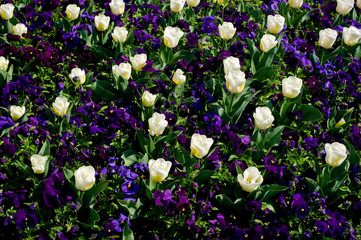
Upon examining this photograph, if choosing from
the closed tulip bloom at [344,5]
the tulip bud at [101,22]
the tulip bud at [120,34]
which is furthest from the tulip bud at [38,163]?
the closed tulip bloom at [344,5]

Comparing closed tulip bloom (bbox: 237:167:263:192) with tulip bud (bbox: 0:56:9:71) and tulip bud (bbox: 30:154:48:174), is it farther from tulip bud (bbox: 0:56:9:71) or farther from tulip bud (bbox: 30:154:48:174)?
tulip bud (bbox: 0:56:9:71)

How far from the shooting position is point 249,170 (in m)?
3.09

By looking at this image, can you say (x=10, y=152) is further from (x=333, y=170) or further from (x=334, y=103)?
(x=334, y=103)

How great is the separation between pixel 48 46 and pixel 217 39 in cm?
187

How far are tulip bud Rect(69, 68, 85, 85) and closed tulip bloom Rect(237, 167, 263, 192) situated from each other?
166 centimetres

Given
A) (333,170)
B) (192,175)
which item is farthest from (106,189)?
(333,170)

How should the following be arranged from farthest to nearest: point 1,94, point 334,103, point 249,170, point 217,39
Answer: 1. point 217,39
2. point 334,103
3. point 1,94
4. point 249,170

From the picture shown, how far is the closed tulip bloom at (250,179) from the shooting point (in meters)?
3.00

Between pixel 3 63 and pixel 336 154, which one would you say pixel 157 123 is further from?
pixel 3 63

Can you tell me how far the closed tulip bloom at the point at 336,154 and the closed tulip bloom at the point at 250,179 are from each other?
571 mm

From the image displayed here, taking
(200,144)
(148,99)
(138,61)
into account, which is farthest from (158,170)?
(138,61)

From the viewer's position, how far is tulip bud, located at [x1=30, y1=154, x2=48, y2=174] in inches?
120

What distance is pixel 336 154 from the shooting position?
10.4 feet

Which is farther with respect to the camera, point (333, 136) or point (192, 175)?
point (333, 136)
